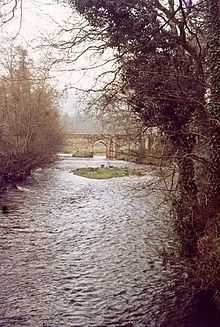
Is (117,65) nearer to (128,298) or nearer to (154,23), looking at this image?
(154,23)

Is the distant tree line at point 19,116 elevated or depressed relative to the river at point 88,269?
elevated

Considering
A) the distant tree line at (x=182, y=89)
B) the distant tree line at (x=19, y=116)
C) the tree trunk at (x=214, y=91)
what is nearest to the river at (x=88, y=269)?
the distant tree line at (x=182, y=89)

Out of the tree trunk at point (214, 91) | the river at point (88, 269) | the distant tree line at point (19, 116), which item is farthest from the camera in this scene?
the distant tree line at point (19, 116)

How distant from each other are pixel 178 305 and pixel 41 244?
4238 mm

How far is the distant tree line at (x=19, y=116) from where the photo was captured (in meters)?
20.9

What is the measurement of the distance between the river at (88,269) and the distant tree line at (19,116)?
21.5 feet

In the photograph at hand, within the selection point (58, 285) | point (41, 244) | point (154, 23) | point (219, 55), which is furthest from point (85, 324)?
point (154, 23)

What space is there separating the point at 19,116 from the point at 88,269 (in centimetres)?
1624

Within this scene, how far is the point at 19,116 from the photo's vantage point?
2311 cm

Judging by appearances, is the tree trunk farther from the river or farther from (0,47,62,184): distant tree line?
(0,47,62,184): distant tree line

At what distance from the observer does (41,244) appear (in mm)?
9867

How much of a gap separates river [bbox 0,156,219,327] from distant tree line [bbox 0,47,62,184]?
21.5 feet

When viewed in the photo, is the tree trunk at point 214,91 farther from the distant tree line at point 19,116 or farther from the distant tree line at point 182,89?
the distant tree line at point 19,116

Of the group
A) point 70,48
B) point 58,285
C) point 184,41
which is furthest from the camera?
point 70,48
